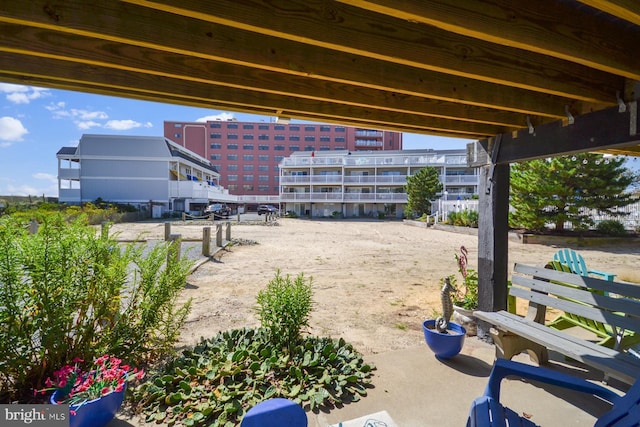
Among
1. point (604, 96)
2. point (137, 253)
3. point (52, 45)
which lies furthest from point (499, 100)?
point (137, 253)

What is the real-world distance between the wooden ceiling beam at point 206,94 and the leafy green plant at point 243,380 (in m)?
2.38

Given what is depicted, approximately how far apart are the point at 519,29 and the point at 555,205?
1560 cm

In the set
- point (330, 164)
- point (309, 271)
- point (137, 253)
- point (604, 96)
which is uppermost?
point (330, 164)

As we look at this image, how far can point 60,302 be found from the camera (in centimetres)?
220

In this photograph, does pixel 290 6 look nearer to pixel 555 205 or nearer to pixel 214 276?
pixel 214 276

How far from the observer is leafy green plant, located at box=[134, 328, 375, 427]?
231 cm

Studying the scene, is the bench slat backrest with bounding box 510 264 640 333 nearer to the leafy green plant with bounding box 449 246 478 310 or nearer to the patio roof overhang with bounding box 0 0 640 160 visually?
the leafy green plant with bounding box 449 246 478 310

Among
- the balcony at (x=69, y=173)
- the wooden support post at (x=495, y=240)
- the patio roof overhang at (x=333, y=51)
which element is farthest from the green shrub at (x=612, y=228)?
the balcony at (x=69, y=173)

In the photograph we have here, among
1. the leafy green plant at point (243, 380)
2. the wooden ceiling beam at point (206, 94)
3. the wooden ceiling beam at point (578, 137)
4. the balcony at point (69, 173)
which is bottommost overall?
the leafy green plant at point (243, 380)

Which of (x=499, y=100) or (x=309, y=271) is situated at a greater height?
(x=499, y=100)

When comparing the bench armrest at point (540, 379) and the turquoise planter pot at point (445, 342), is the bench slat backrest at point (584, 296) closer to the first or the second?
the turquoise planter pot at point (445, 342)

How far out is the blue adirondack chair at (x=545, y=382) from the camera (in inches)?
57.6

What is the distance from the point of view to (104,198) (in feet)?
113

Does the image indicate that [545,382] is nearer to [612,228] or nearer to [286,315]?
[286,315]
